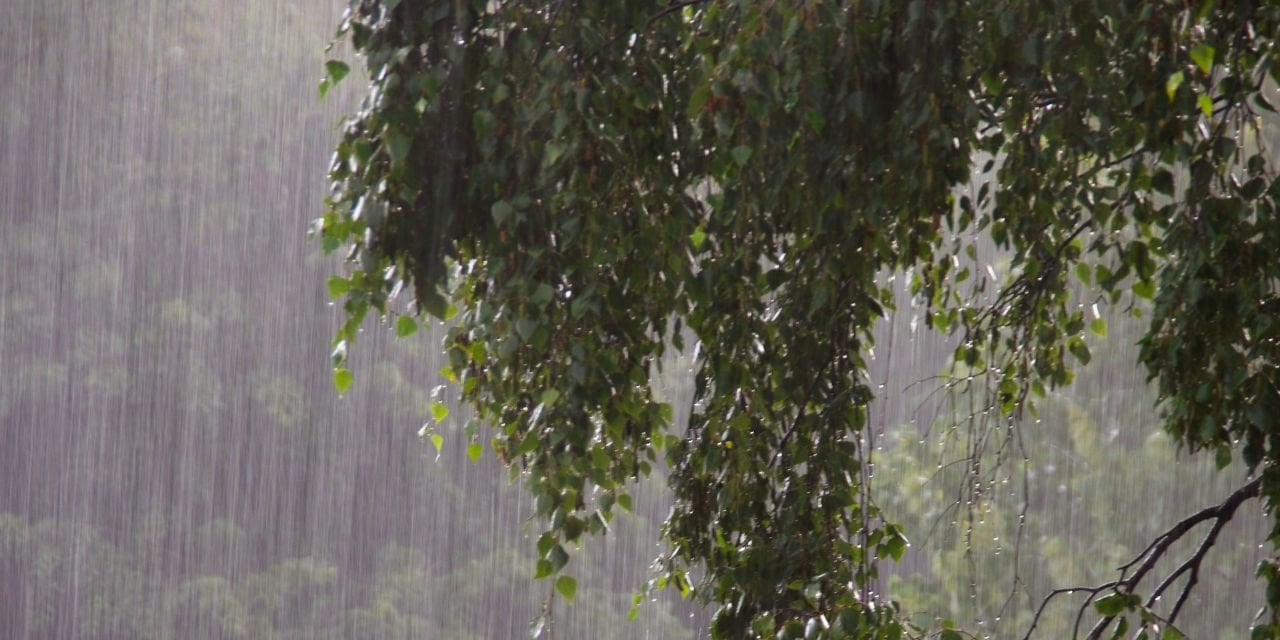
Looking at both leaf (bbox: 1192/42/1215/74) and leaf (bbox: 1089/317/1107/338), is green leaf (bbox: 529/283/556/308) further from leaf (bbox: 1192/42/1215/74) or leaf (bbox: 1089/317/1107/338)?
leaf (bbox: 1089/317/1107/338)

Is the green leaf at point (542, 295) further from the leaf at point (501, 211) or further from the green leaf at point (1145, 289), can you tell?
the green leaf at point (1145, 289)

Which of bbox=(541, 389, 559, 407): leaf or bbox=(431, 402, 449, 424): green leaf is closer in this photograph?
bbox=(541, 389, 559, 407): leaf

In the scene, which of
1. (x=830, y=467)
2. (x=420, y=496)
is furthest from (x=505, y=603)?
(x=830, y=467)

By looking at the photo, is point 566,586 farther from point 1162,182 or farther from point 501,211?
point 1162,182

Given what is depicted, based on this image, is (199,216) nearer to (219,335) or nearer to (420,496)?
(219,335)

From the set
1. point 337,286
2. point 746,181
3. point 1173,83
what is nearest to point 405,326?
point 337,286

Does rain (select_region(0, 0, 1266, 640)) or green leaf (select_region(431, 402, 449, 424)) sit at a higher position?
rain (select_region(0, 0, 1266, 640))

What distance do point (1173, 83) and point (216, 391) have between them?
757 cm

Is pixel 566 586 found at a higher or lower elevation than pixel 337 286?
lower

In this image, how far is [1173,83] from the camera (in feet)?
4.08

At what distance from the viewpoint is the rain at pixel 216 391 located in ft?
25.9

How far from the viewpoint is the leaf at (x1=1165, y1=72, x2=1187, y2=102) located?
1.24 metres

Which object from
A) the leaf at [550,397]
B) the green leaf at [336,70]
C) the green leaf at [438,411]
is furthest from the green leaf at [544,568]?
the green leaf at [336,70]

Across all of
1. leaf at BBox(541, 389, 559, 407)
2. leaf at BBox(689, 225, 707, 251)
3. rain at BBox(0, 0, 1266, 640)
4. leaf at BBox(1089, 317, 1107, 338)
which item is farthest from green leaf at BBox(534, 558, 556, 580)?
rain at BBox(0, 0, 1266, 640)
